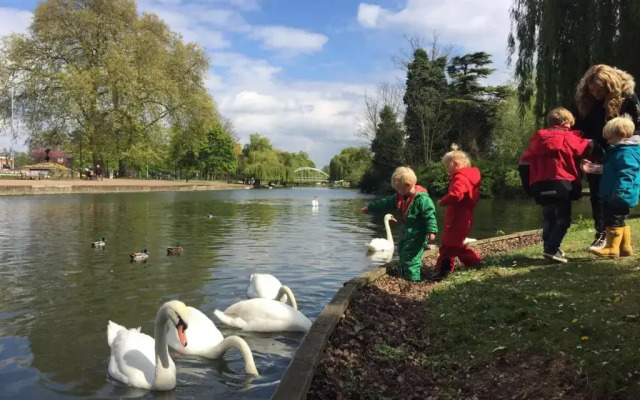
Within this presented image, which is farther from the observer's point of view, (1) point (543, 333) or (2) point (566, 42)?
(2) point (566, 42)

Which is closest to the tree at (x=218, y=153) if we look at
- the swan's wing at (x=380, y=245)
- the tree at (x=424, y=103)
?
the tree at (x=424, y=103)

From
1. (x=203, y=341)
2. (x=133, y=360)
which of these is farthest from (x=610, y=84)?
(x=133, y=360)

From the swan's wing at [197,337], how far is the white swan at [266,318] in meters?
0.77

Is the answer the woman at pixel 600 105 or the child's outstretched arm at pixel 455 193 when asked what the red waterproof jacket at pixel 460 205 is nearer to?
the child's outstretched arm at pixel 455 193

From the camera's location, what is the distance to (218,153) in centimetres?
9219

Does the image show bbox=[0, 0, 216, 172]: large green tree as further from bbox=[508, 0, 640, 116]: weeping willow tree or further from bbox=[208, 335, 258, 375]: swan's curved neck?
bbox=[208, 335, 258, 375]: swan's curved neck

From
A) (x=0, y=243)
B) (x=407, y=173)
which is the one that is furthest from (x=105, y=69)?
(x=407, y=173)

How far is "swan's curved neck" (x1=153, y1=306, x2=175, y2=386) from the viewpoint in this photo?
16.2ft

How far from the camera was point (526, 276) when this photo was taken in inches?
250

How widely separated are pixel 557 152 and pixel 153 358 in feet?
18.1

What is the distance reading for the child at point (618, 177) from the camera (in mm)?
6238

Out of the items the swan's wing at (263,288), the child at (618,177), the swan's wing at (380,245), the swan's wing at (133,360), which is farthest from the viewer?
the swan's wing at (380,245)

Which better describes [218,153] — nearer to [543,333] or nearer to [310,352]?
[310,352]

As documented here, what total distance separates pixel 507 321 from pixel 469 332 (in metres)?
0.37
